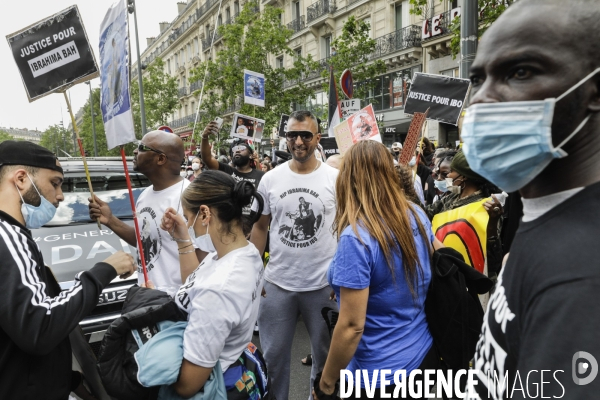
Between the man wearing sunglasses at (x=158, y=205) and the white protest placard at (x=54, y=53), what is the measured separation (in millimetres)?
605

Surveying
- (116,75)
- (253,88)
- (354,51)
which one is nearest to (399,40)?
(354,51)

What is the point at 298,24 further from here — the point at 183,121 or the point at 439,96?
the point at 183,121

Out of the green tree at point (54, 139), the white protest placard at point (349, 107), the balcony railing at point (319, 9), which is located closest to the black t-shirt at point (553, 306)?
the white protest placard at point (349, 107)

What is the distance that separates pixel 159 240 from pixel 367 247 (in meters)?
1.63

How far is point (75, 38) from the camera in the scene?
261 cm

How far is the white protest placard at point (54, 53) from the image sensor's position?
103 inches

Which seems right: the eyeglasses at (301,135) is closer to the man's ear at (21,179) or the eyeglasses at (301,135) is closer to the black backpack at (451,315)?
the black backpack at (451,315)

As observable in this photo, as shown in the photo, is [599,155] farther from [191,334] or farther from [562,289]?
[191,334]

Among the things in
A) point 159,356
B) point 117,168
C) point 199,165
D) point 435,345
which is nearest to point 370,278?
point 435,345

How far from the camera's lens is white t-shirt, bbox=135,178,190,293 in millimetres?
2770

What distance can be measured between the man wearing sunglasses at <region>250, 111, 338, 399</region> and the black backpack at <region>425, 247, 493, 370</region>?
44.1 inches

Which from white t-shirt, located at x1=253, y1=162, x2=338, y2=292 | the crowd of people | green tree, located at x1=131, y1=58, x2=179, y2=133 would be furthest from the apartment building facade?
the crowd of people

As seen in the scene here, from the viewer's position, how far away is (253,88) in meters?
10.6

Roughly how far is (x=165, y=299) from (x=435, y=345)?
4.32 feet
